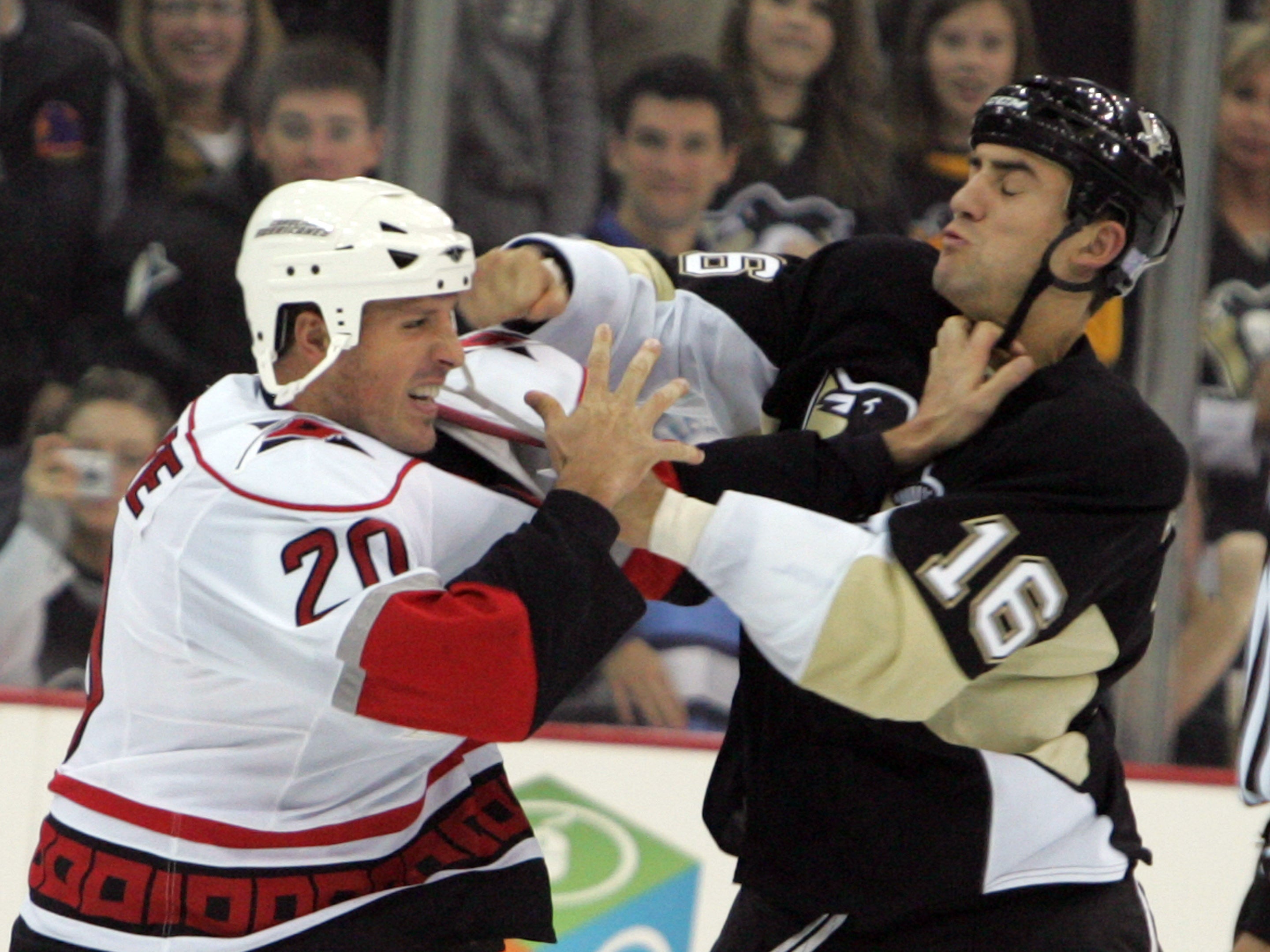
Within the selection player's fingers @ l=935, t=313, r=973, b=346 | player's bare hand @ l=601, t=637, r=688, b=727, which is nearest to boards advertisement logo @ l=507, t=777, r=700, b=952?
player's bare hand @ l=601, t=637, r=688, b=727

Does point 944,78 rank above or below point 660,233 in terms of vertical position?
above

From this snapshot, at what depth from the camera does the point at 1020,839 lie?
80.0 inches

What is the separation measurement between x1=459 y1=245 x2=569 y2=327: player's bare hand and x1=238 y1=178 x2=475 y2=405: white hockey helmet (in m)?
0.18

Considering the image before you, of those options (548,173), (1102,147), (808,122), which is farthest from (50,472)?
(1102,147)

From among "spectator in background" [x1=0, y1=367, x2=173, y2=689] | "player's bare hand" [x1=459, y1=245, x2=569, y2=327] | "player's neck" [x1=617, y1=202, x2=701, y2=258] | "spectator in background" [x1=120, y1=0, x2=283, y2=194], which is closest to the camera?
"player's bare hand" [x1=459, y1=245, x2=569, y2=327]

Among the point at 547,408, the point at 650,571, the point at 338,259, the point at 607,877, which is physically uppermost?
the point at 338,259

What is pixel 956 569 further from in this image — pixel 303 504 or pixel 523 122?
pixel 523 122

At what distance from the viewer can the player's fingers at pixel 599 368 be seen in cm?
186

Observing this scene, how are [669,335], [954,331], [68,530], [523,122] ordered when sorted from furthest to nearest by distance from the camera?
[523,122] → [68,530] → [669,335] → [954,331]

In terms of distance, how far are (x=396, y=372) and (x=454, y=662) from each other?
0.40 metres

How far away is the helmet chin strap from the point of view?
2.05 m

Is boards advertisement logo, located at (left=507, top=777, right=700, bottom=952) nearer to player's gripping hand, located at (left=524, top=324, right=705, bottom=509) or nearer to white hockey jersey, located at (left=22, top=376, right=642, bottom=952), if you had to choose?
white hockey jersey, located at (left=22, top=376, right=642, bottom=952)

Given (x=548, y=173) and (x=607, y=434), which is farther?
(x=548, y=173)

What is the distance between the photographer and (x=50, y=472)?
404cm
